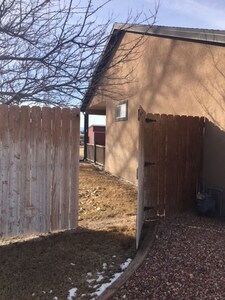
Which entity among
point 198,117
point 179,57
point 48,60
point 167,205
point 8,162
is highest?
point 179,57

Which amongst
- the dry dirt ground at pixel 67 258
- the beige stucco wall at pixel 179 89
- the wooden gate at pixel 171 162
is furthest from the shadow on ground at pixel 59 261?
the beige stucco wall at pixel 179 89

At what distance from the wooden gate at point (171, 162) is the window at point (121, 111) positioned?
16.7 feet

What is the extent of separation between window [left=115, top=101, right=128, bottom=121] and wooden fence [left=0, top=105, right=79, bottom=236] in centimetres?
634

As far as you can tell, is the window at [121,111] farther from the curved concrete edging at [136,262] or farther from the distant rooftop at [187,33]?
the curved concrete edging at [136,262]

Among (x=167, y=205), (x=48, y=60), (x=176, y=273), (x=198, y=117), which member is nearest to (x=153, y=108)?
(x=198, y=117)

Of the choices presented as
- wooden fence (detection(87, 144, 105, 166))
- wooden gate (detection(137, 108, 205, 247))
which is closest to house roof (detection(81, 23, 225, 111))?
wooden gate (detection(137, 108, 205, 247))

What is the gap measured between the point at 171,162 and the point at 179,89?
2.17 meters

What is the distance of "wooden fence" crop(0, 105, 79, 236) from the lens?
5312mm

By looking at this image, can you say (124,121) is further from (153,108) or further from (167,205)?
(167,205)

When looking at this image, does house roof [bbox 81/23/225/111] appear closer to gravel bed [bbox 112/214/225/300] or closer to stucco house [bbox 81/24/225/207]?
stucco house [bbox 81/24/225/207]

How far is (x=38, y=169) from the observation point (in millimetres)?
5520

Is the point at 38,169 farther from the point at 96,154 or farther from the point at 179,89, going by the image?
the point at 96,154

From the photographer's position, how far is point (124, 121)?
12.1 meters

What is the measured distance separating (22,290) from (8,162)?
6.43 feet
